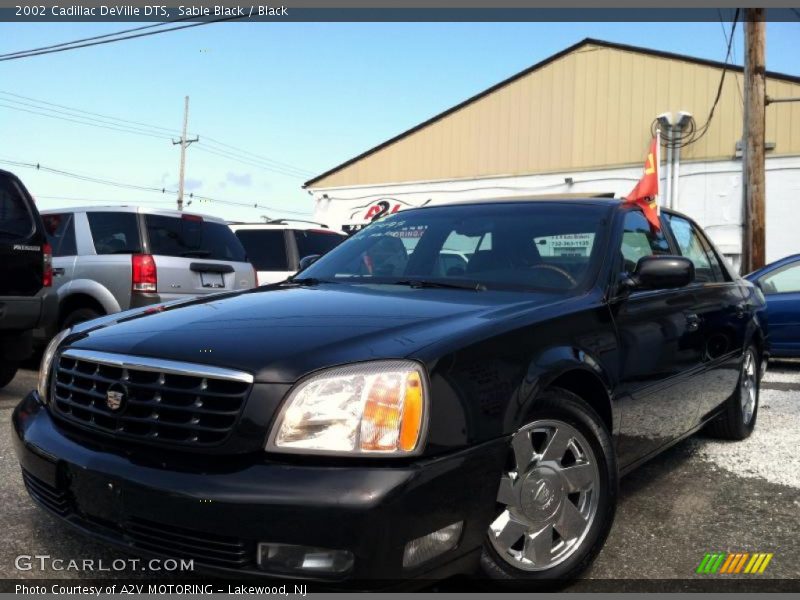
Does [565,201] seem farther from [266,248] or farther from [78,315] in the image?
[266,248]

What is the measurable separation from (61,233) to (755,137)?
34.3ft

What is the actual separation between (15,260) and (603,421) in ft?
15.4

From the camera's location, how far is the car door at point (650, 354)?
123 inches

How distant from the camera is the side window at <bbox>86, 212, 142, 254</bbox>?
23.1 ft

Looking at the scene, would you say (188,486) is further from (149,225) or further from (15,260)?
(149,225)

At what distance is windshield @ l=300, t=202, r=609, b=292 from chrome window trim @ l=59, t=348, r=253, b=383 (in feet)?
4.38

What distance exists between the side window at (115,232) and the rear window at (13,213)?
4.26ft

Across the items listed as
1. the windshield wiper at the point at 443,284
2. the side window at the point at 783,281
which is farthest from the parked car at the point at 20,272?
the side window at the point at 783,281

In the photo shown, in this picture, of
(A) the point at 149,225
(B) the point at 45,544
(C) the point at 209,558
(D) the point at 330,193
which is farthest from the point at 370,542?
(D) the point at 330,193

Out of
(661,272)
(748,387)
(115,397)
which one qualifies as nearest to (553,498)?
(661,272)

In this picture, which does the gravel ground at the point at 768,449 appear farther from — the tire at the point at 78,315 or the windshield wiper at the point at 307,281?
the tire at the point at 78,315

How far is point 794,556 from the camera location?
2.99m

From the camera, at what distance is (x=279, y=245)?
31.0 feet

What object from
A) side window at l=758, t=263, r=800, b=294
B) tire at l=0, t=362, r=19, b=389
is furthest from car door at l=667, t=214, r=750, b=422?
tire at l=0, t=362, r=19, b=389
